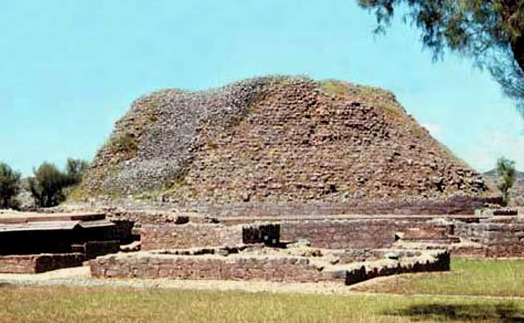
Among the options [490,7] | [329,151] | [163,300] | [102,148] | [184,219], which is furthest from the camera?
[102,148]

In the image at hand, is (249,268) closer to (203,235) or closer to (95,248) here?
(95,248)

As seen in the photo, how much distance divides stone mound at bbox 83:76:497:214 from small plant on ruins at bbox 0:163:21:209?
56.5ft

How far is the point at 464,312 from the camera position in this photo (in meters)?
15.3

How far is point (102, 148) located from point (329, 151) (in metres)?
14.7

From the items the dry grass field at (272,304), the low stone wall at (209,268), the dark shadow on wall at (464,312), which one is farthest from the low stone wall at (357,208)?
the dark shadow on wall at (464,312)

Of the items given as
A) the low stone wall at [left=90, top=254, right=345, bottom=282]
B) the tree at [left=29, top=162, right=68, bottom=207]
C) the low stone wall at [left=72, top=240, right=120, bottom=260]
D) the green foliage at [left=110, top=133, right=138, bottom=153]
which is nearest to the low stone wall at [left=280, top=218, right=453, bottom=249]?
the low stone wall at [left=72, top=240, right=120, bottom=260]

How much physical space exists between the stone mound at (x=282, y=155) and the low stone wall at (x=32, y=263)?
1993 centimetres

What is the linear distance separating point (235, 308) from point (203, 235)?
1391 cm

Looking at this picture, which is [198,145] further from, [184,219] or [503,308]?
[503,308]

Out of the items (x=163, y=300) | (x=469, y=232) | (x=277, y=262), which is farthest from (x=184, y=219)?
(x=163, y=300)

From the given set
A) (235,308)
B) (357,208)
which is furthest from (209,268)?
(357,208)

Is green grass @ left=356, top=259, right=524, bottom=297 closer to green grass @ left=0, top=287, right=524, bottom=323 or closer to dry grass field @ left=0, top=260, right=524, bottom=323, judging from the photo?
dry grass field @ left=0, top=260, right=524, bottom=323

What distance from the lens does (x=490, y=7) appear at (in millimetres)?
13734

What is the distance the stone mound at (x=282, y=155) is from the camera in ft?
154
